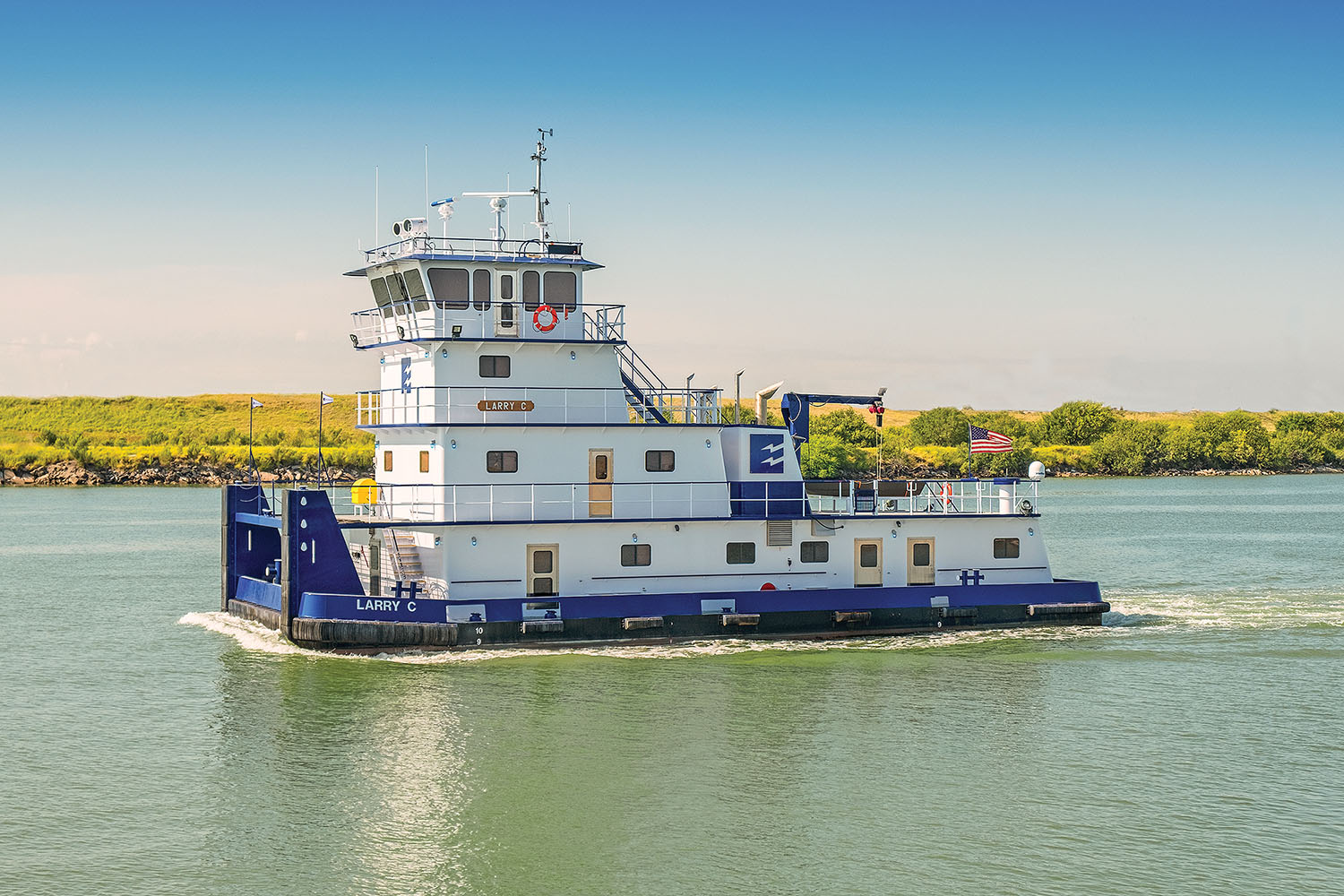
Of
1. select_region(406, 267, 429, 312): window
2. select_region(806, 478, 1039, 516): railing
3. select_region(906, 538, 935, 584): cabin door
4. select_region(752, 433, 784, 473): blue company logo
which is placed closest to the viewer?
select_region(406, 267, 429, 312): window

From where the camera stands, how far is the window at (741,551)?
27422 millimetres

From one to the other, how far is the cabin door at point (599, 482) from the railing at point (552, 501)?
0.02 meters

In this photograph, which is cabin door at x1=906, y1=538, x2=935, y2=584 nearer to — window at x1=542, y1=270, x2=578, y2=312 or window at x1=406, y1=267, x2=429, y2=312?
window at x1=542, y1=270, x2=578, y2=312

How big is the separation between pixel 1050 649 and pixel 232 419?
121184 millimetres

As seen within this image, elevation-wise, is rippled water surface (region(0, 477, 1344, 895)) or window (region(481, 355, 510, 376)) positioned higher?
window (region(481, 355, 510, 376))

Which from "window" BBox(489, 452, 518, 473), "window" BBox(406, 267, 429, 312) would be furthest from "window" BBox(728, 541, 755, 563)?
"window" BBox(406, 267, 429, 312)

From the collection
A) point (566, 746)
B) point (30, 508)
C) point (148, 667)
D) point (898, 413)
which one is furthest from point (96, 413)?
point (566, 746)

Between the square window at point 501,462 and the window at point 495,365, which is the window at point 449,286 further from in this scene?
the square window at point 501,462

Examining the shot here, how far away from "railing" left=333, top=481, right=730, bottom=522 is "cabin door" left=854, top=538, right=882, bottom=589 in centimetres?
317

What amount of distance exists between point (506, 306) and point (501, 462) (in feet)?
10.7

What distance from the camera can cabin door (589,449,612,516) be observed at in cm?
2692

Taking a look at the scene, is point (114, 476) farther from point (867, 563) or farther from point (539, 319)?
point (867, 563)

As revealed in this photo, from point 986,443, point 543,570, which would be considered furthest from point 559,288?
point 986,443

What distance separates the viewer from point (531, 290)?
27188 mm
